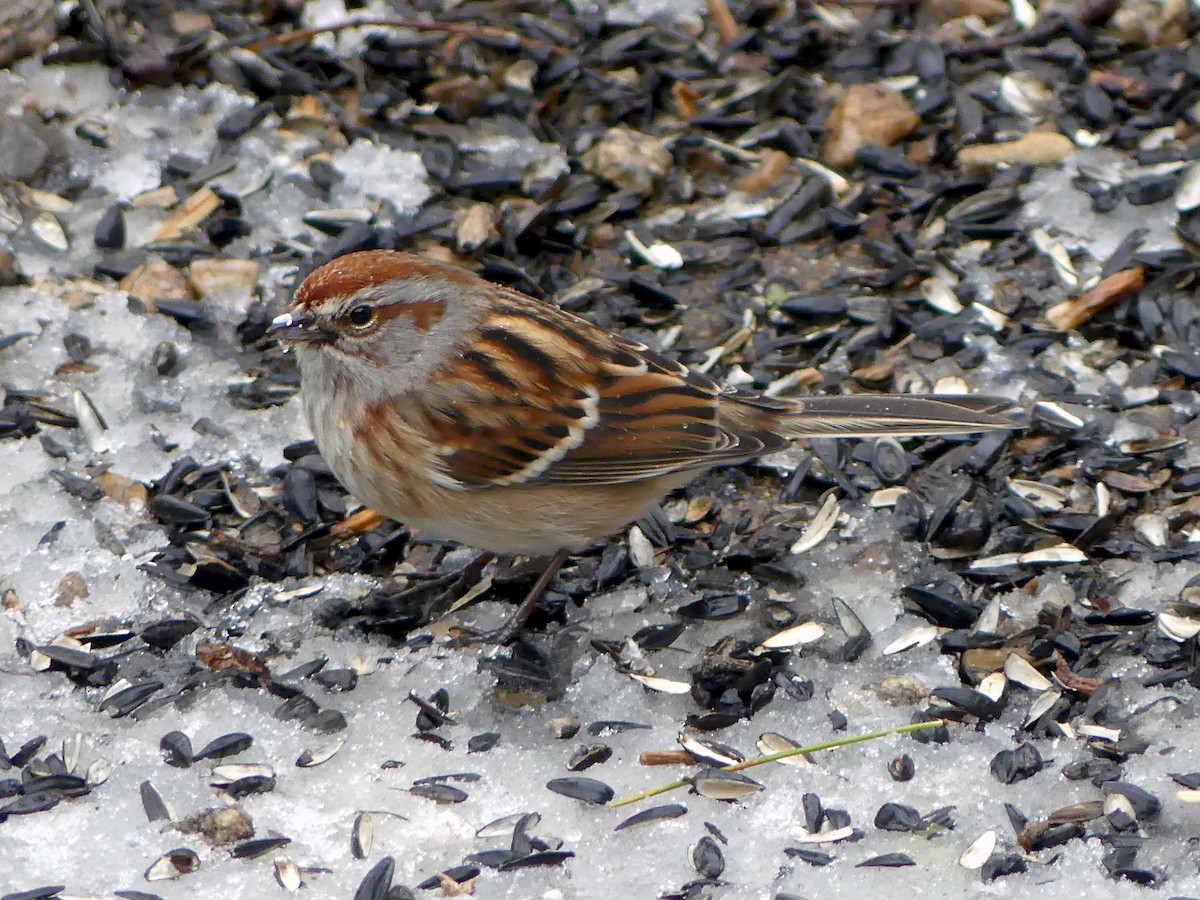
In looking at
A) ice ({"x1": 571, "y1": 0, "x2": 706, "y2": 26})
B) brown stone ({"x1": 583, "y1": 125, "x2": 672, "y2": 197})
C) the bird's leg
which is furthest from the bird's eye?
ice ({"x1": 571, "y1": 0, "x2": 706, "y2": 26})

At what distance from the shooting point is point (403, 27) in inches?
239

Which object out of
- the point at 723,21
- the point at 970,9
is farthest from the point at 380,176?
the point at 970,9

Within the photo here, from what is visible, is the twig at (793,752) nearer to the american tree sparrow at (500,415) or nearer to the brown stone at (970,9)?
the american tree sparrow at (500,415)

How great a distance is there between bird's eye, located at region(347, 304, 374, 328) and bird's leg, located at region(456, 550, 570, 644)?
2.81 ft

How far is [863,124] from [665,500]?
1.97 m

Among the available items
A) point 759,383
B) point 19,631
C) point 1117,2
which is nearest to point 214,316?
point 19,631

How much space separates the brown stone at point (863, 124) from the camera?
19.2ft

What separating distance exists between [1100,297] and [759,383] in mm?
1208

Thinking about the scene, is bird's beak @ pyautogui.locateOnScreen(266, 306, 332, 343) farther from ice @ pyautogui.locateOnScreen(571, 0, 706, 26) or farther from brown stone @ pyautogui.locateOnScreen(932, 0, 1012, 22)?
brown stone @ pyautogui.locateOnScreen(932, 0, 1012, 22)

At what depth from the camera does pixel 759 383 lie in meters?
5.08

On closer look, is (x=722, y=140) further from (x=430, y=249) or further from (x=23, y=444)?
(x=23, y=444)

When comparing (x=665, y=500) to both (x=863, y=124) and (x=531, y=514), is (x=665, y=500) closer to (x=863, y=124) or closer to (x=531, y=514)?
(x=531, y=514)

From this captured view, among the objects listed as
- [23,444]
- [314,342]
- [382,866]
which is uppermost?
[314,342]

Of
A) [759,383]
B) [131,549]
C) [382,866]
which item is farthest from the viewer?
[759,383]
